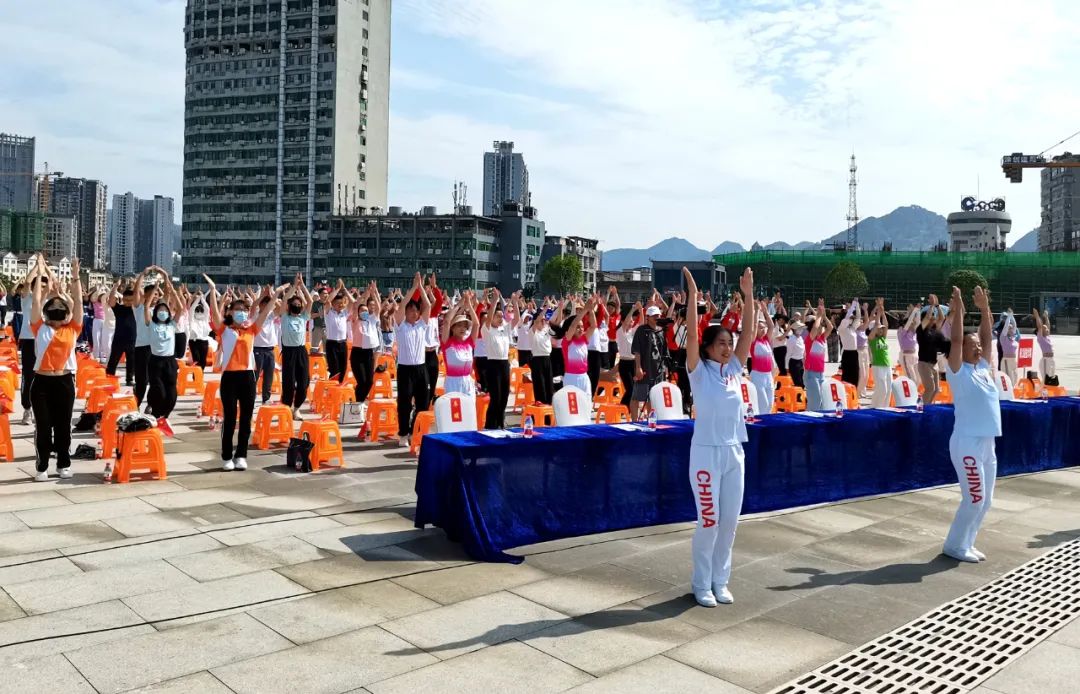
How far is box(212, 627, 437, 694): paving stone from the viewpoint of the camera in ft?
16.9

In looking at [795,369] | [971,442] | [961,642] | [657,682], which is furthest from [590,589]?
[795,369]

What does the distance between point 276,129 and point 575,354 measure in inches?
5329

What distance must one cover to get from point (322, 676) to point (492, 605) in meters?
1.67

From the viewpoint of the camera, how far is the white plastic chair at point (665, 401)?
12000 mm

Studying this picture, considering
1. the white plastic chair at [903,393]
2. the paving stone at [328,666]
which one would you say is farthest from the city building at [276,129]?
the paving stone at [328,666]

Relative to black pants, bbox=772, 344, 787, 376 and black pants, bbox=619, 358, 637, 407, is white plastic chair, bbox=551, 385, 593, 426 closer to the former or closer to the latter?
black pants, bbox=619, 358, 637, 407

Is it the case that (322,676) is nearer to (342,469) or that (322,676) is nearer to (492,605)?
(492,605)

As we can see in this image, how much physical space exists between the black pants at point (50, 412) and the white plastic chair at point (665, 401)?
7.37 meters

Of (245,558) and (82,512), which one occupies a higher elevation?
(82,512)

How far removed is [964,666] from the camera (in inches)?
229

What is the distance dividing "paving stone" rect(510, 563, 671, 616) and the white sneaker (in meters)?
0.41

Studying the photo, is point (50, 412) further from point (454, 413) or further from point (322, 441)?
point (454, 413)

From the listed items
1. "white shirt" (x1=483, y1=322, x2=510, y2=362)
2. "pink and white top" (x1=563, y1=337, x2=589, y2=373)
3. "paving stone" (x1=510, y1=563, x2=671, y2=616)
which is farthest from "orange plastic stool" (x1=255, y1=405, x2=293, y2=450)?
"paving stone" (x1=510, y1=563, x2=671, y2=616)

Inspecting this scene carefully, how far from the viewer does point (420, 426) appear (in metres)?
13.1
